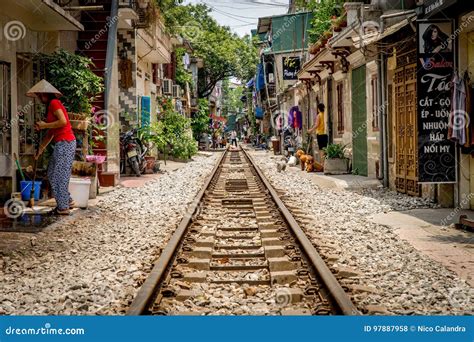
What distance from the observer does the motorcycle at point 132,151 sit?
18312 mm

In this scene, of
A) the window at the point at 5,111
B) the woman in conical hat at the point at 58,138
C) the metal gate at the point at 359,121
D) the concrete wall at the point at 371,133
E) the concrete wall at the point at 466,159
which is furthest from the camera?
the metal gate at the point at 359,121

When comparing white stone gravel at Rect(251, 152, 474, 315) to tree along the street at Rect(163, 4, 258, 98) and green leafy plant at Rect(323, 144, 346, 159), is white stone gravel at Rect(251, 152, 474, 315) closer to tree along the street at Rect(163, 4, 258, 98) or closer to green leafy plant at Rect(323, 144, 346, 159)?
green leafy plant at Rect(323, 144, 346, 159)

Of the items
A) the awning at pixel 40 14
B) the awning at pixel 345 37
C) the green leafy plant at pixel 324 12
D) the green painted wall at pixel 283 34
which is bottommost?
the awning at pixel 40 14

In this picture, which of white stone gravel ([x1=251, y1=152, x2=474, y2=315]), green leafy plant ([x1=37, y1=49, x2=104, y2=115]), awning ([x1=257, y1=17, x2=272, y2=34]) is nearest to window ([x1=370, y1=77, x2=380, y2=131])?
white stone gravel ([x1=251, y1=152, x2=474, y2=315])

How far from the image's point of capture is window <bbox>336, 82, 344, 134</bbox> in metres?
20.1

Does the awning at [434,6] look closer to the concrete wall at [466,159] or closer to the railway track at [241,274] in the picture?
the concrete wall at [466,159]

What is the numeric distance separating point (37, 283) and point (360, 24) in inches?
413

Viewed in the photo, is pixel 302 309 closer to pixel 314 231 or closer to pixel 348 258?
pixel 348 258

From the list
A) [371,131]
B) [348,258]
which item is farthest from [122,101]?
[348,258]

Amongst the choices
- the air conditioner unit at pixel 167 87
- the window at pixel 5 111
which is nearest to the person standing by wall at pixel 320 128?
the window at pixel 5 111

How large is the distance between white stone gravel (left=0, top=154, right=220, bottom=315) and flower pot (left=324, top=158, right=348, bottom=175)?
7.46 meters

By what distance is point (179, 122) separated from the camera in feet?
92.0

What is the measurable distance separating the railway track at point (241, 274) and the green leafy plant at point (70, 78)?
4705 millimetres

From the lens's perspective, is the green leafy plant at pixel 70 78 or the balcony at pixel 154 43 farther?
the balcony at pixel 154 43
